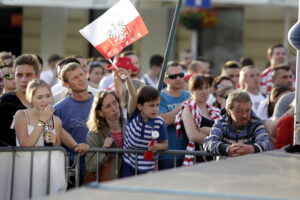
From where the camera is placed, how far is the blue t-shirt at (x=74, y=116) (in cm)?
894

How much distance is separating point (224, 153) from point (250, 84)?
13.9ft

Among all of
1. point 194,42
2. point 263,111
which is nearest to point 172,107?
point 263,111

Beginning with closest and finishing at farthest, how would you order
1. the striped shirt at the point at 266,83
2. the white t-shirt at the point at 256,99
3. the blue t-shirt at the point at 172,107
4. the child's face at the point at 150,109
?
1. the child's face at the point at 150,109
2. the blue t-shirt at the point at 172,107
3. the white t-shirt at the point at 256,99
4. the striped shirt at the point at 266,83

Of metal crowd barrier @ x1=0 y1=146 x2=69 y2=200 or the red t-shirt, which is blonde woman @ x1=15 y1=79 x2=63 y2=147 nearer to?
metal crowd barrier @ x1=0 y1=146 x2=69 y2=200

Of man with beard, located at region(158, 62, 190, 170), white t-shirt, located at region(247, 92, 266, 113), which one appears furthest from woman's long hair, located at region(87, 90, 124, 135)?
white t-shirt, located at region(247, 92, 266, 113)

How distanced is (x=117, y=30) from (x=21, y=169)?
2166 mm

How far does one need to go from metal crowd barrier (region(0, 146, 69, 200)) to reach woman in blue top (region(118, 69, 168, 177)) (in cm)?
90

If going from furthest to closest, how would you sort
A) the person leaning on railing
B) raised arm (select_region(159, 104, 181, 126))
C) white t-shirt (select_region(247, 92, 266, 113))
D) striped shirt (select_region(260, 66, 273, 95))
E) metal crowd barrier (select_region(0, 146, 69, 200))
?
striped shirt (select_region(260, 66, 273, 95))
white t-shirt (select_region(247, 92, 266, 113))
raised arm (select_region(159, 104, 181, 126))
the person leaning on railing
metal crowd barrier (select_region(0, 146, 69, 200))

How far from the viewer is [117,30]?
9305mm

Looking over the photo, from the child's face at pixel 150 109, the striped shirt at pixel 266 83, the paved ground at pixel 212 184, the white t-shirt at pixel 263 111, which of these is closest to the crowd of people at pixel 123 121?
the child's face at pixel 150 109

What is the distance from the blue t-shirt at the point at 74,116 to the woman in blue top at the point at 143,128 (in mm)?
425

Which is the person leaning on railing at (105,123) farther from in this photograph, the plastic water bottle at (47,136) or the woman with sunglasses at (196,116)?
the woman with sunglasses at (196,116)

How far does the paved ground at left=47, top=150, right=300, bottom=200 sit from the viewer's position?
4754 millimetres

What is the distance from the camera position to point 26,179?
25.0ft
